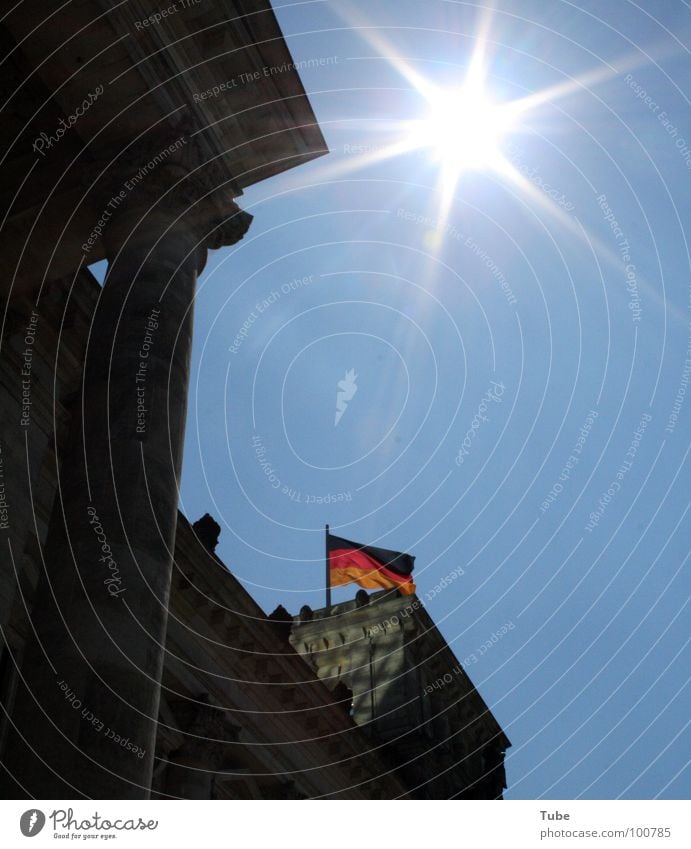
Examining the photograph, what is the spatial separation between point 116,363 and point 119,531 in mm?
2451

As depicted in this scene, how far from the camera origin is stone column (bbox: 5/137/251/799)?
922cm

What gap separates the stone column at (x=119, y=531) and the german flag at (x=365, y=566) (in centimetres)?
2404

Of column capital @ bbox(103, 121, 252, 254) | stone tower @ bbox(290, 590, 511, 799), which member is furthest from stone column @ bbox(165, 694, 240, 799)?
stone tower @ bbox(290, 590, 511, 799)

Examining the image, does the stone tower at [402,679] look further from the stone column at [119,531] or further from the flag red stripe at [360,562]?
the stone column at [119,531]

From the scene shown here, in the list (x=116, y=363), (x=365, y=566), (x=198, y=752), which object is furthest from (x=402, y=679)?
(x=116, y=363)

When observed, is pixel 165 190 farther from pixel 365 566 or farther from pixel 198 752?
pixel 365 566

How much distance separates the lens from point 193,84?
14375 millimetres
